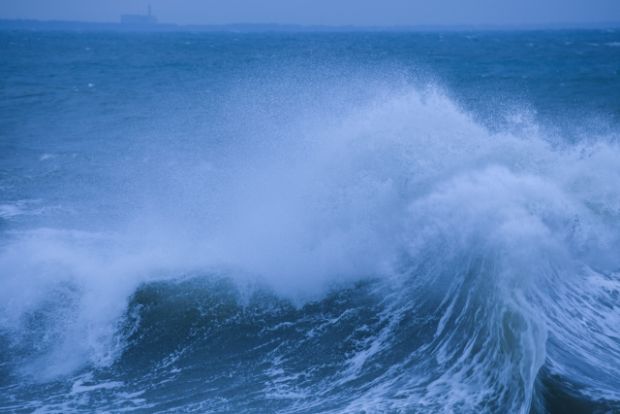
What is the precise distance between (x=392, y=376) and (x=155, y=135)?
17307 millimetres

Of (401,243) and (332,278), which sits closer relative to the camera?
(332,278)

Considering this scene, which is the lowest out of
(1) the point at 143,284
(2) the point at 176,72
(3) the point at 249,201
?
(1) the point at 143,284

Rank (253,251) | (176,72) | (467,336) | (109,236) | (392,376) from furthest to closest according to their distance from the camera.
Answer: (176,72) → (109,236) → (253,251) → (467,336) → (392,376)

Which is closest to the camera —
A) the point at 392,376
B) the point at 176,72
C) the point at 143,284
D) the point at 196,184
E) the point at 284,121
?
the point at 392,376

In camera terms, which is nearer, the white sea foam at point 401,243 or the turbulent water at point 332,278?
the turbulent water at point 332,278

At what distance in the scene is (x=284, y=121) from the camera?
20969 mm

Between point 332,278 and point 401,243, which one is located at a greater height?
point 401,243

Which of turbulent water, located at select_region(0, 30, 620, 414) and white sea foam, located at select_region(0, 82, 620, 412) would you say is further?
white sea foam, located at select_region(0, 82, 620, 412)

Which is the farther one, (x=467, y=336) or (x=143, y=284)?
(x=143, y=284)

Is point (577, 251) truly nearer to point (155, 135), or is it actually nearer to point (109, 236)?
point (109, 236)

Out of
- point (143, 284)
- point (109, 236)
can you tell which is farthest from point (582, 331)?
point (109, 236)

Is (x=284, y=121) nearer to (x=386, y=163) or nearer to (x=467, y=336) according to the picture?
(x=386, y=163)

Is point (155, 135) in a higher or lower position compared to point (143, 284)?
higher

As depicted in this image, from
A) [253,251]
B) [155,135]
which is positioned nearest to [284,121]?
[155,135]
